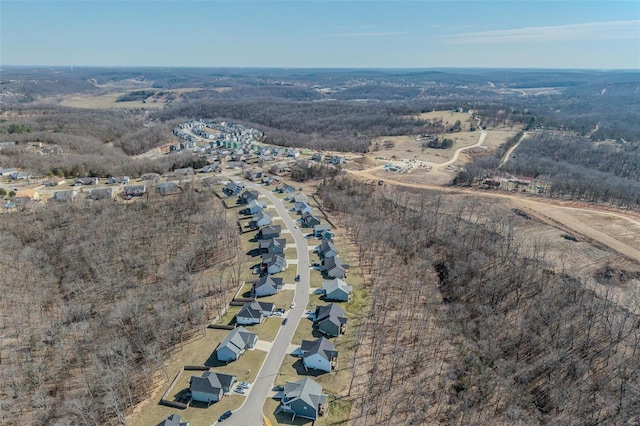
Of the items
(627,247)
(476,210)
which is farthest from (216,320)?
(627,247)

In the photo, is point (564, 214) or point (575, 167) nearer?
point (564, 214)

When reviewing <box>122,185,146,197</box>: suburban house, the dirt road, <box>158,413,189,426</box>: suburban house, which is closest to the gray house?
<box>122,185,146,197</box>: suburban house

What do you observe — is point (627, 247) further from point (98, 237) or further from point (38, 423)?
point (98, 237)

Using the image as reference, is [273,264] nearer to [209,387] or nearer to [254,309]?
[254,309]

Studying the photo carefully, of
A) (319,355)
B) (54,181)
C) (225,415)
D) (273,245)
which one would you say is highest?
(54,181)

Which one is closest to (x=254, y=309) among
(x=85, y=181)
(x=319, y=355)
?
(x=319, y=355)

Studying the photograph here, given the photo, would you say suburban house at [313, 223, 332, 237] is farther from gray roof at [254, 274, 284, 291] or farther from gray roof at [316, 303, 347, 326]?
gray roof at [316, 303, 347, 326]
